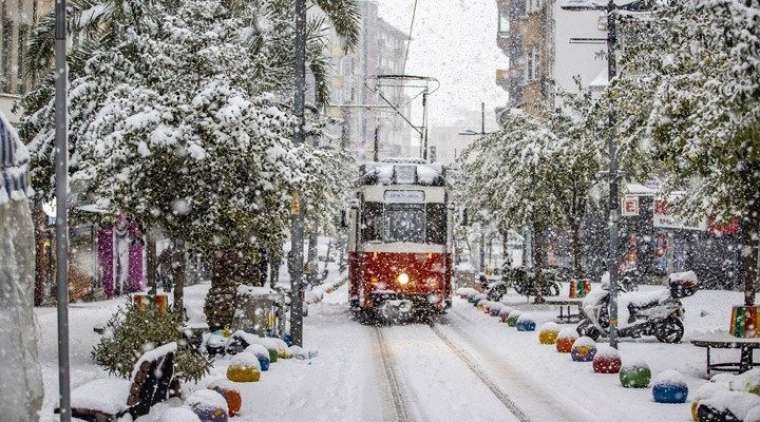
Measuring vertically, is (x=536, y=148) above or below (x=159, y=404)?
above

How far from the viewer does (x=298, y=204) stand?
18.2 m

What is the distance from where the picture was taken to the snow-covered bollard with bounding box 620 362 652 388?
1419cm

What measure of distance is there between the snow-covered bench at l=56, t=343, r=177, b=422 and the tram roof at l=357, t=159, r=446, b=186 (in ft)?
51.9

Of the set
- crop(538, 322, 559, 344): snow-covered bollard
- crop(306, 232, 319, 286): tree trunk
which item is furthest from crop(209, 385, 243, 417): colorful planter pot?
crop(306, 232, 319, 286): tree trunk

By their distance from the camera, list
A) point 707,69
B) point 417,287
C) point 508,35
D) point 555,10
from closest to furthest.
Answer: point 707,69 → point 417,287 → point 555,10 → point 508,35

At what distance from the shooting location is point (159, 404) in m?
11.4

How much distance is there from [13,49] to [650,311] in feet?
64.1

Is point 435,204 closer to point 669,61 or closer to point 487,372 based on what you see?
point 487,372

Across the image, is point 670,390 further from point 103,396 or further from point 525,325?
point 525,325

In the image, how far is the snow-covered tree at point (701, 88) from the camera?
30.1ft

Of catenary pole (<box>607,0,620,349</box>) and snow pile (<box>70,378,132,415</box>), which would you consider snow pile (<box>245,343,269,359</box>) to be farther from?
catenary pole (<box>607,0,620,349</box>)

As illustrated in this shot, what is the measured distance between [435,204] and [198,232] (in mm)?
10577

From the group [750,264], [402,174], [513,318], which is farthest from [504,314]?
[750,264]

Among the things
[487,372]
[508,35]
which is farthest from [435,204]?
[508,35]
